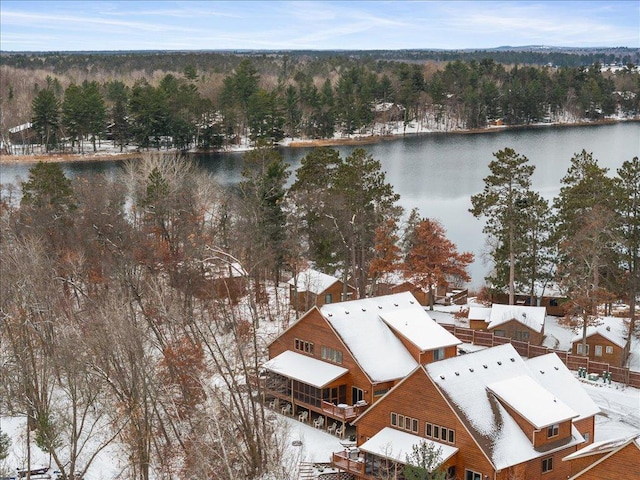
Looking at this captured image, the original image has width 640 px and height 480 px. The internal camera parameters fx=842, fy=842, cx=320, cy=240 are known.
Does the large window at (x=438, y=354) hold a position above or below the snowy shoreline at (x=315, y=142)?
below

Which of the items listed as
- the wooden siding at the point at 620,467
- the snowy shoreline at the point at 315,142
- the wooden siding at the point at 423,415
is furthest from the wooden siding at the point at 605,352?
the snowy shoreline at the point at 315,142

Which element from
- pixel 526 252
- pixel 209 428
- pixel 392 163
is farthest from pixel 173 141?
pixel 209 428

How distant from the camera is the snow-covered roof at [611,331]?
36844 mm

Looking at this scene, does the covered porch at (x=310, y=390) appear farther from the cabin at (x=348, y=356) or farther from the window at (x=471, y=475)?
the window at (x=471, y=475)

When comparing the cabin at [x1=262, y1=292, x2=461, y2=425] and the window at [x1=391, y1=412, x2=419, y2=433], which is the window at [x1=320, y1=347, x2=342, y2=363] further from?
the window at [x1=391, y1=412, x2=419, y2=433]

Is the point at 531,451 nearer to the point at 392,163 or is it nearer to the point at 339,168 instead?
the point at 339,168

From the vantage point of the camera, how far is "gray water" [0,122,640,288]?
224 feet

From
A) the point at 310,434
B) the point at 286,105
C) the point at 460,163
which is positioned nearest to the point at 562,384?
the point at 310,434

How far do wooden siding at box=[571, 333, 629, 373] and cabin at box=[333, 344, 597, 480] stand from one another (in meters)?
9.86

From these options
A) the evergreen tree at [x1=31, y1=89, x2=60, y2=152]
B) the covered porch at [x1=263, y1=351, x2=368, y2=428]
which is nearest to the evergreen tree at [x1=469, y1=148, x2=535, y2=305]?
the covered porch at [x1=263, y1=351, x2=368, y2=428]

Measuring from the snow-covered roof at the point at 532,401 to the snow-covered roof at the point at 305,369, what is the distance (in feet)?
22.8

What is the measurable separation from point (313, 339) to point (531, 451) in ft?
35.3

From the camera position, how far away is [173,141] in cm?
10344

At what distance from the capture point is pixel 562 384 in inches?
1136
